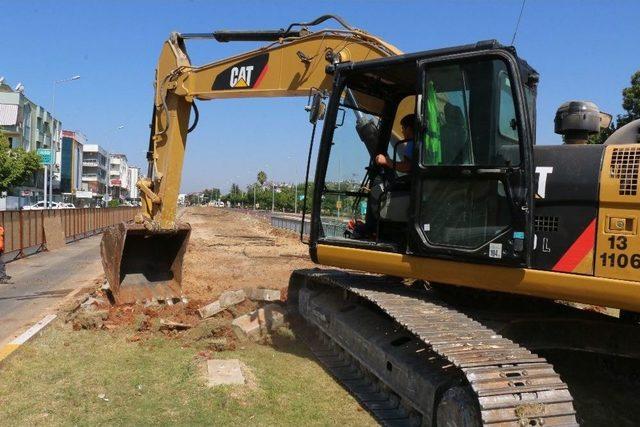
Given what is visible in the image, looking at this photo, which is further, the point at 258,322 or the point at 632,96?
the point at 632,96

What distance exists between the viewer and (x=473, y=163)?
4434 millimetres

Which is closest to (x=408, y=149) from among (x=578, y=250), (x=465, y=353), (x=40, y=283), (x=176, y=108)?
(x=578, y=250)

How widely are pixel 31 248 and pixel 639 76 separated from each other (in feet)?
66.3

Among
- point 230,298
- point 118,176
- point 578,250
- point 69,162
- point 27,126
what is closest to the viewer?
point 578,250

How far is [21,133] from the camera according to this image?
61.4 m

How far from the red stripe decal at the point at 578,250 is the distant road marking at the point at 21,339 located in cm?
546

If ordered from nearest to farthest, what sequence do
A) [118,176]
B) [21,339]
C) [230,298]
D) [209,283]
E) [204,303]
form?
1. [21,339]
2. [230,298]
3. [204,303]
4. [209,283]
5. [118,176]

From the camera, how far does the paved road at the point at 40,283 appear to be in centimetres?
904

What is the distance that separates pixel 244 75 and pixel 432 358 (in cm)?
470

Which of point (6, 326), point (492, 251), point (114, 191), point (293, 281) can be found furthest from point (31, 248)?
point (114, 191)

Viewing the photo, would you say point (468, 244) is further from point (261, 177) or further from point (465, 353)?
point (261, 177)

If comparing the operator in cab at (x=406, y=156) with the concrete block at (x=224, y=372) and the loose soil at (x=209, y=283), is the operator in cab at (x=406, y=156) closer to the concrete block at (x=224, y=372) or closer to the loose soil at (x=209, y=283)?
the concrete block at (x=224, y=372)

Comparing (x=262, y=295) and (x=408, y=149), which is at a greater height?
(x=408, y=149)

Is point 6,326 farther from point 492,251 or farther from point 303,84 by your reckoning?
point 492,251
